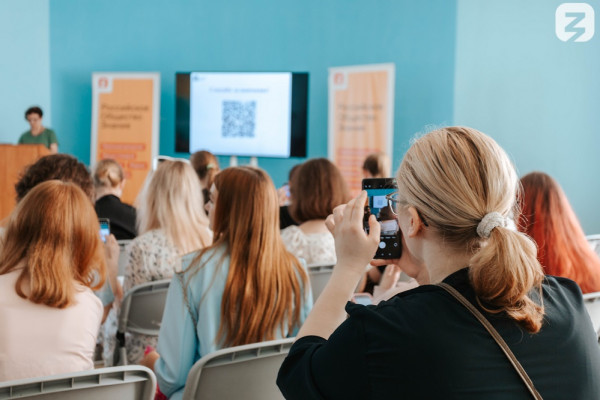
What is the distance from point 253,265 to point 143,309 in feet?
2.89

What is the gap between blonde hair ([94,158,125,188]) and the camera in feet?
13.5

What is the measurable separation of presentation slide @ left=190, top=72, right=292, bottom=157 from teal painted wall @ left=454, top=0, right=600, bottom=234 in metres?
2.26

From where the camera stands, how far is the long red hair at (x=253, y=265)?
2.06 metres

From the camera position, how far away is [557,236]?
8.21 ft

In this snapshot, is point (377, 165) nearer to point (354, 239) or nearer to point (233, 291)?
point (233, 291)

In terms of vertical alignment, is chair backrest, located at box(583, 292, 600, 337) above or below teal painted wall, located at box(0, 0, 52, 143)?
below

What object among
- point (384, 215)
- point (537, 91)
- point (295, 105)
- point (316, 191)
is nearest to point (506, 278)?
point (384, 215)

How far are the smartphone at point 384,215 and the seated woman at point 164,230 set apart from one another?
1.65 metres

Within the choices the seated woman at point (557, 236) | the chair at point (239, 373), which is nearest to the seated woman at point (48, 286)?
the chair at point (239, 373)

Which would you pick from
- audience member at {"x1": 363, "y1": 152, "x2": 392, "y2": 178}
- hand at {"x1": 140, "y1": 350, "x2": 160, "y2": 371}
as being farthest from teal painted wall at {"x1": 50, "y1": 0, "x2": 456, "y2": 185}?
hand at {"x1": 140, "y1": 350, "x2": 160, "y2": 371}

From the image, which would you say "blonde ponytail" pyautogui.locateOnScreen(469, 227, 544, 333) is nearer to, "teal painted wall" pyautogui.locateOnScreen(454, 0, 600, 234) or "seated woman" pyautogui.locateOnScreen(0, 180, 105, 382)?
"seated woman" pyautogui.locateOnScreen(0, 180, 105, 382)

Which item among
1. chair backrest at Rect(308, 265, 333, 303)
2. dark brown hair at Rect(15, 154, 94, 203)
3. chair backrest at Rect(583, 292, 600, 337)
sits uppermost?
dark brown hair at Rect(15, 154, 94, 203)

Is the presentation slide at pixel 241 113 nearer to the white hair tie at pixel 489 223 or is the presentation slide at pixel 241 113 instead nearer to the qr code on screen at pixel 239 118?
the qr code on screen at pixel 239 118

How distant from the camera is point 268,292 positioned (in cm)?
207
